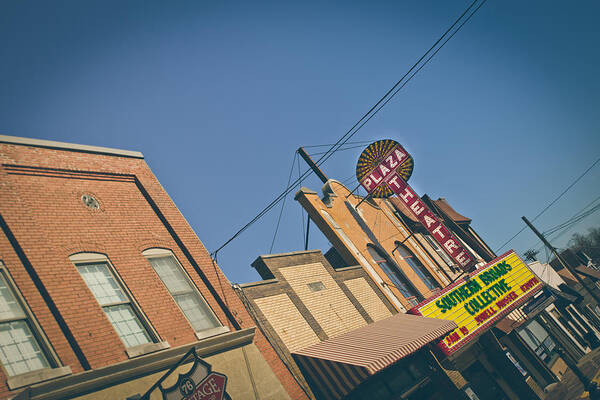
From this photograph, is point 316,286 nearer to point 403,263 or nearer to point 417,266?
point 403,263

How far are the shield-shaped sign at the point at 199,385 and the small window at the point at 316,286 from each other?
279 inches

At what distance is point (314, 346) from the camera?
38.9 ft

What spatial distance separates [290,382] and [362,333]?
359 centimetres

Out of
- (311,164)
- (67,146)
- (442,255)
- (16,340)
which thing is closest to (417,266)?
(442,255)

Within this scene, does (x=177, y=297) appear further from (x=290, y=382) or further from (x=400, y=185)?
(x=400, y=185)

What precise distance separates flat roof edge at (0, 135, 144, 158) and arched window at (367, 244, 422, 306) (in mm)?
12626

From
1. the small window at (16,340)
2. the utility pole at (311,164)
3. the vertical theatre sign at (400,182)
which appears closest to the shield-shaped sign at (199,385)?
the small window at (16,340)

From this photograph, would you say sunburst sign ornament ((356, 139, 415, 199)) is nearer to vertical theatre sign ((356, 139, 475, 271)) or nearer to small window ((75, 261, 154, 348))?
vertical theatre sign ((356, 139, 475, 271))

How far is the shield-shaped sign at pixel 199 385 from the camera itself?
6.87m

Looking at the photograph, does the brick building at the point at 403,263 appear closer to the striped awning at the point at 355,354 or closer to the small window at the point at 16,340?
the striped awning at the point at 355,354

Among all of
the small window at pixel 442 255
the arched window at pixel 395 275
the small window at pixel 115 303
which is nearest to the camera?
the small window at pixel 115 303

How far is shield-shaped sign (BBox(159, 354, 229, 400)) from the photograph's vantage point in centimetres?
687

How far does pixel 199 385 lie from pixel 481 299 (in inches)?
597

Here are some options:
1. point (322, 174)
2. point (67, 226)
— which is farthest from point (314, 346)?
point (322, 174)
